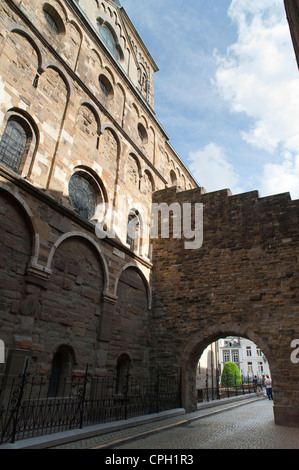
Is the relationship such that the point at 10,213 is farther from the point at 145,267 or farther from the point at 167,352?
the point at 167,352

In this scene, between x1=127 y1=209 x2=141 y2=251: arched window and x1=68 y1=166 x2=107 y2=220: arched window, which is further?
x1=127 y1=209 x2=141 y2=251: arched window

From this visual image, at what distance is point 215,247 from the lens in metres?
13.1

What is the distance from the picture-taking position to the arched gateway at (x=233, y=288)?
34.9 feet

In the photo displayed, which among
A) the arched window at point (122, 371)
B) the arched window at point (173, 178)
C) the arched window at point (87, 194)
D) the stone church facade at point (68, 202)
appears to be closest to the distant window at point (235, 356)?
the arched window at point (173, 178)

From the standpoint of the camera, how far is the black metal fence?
635 cm

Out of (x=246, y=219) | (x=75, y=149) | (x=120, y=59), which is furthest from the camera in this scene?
(x=120, y=59)

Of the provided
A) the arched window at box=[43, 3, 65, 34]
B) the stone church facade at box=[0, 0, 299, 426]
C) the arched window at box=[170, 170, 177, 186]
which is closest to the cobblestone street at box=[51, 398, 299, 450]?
the stone church facade at box=[0, 0, 299, 426]

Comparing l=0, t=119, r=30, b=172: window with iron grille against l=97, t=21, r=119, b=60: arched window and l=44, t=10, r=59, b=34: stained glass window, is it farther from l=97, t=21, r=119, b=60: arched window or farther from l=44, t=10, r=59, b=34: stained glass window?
l=97, t=21, r=119, b=60: arched window

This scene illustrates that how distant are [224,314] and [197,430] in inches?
186

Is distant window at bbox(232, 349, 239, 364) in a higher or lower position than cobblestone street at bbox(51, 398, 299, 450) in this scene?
higher

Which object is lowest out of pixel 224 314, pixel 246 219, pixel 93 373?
pixel 93 373

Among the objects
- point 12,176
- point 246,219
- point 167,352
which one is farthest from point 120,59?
point 167,352

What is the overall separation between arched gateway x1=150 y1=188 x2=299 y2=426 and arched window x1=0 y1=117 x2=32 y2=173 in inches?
296

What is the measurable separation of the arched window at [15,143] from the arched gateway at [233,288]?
7.53 metres
